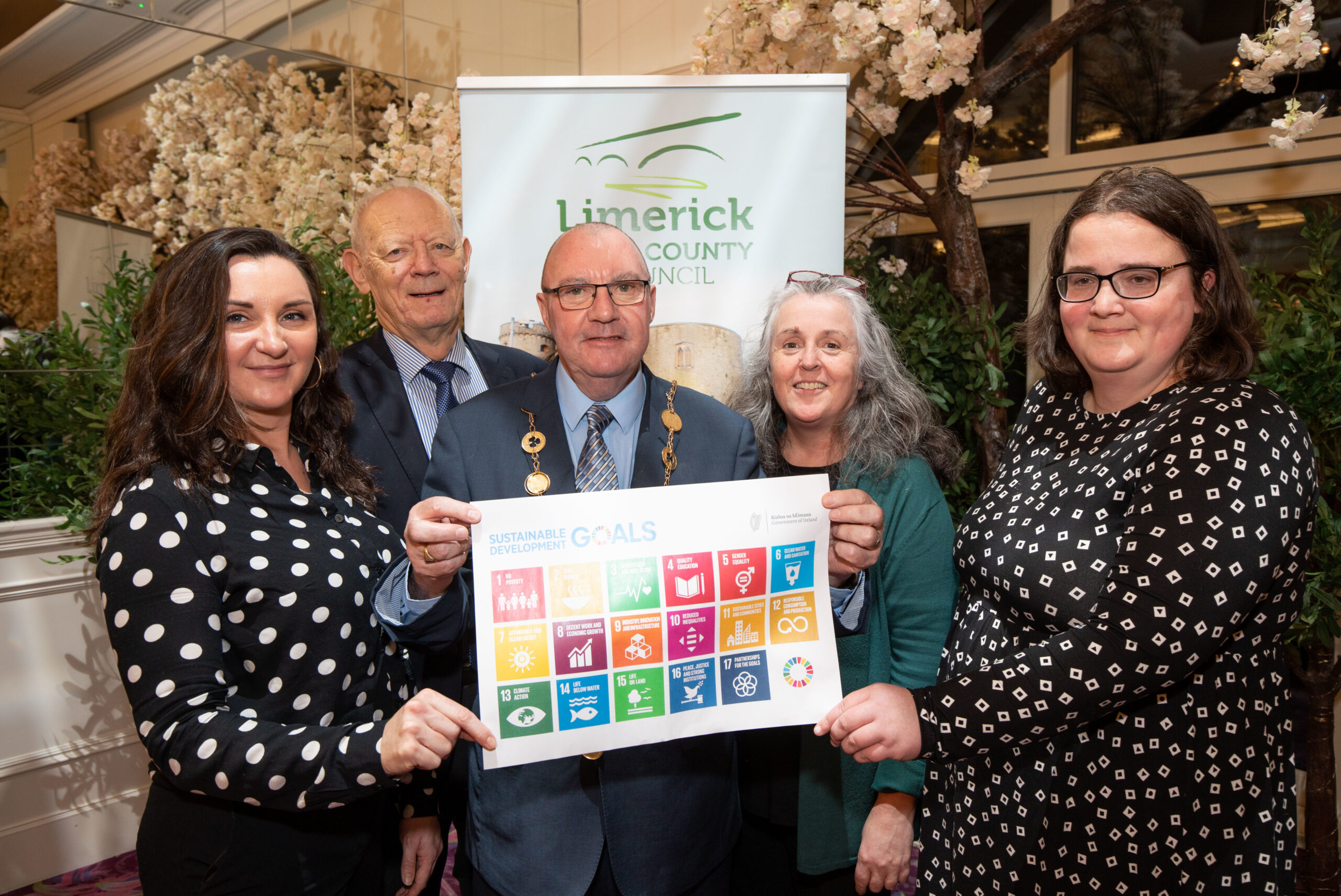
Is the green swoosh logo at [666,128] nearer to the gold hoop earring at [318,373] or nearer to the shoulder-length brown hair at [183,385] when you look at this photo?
the gold hoop earring at [318,373]

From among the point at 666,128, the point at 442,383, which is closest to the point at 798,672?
the point at 442,383

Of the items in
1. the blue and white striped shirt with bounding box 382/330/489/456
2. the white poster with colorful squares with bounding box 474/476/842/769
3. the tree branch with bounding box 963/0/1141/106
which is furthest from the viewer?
the tree branch with bounding box 963/0/1141/106

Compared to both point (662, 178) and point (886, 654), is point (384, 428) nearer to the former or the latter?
point (662, 178)

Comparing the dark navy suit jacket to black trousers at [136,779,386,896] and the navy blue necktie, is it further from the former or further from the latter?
the navy blue necktie

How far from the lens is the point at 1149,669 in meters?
1.33

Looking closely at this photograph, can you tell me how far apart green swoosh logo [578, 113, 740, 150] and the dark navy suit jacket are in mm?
1400

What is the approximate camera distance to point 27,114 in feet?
11.5

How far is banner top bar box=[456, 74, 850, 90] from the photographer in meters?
2.85

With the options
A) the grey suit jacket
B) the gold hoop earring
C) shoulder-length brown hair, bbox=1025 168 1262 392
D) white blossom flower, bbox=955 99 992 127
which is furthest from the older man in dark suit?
white blossom flower, bbox=955 99 992 127

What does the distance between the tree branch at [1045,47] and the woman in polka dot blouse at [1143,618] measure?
6.41 feet

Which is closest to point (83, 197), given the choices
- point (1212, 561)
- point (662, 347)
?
point (662, 347)

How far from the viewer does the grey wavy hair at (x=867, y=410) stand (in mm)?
1958

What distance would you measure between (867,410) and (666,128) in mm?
1407

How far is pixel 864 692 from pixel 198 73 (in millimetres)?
4371
